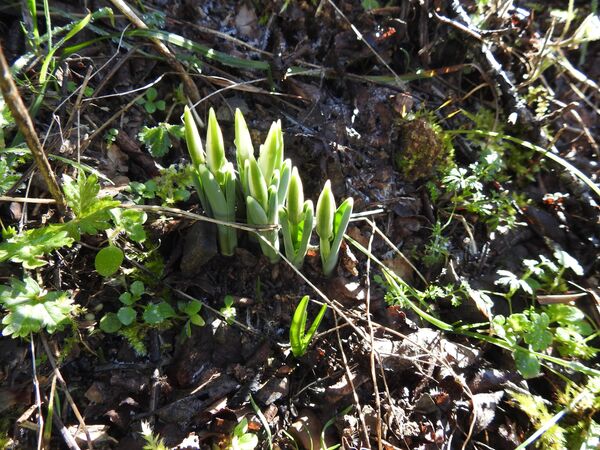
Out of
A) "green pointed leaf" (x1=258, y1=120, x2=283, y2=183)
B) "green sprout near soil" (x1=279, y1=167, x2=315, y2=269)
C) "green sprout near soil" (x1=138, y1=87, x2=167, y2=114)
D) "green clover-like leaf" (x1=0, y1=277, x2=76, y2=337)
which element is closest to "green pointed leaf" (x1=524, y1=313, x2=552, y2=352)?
"green sprout near soil" (x1=279, y1=167, x2=315, y2=269)

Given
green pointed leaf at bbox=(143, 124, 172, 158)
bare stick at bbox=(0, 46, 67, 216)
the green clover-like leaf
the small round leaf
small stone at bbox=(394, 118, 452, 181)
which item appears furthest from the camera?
small stone at bbox=(394, 118, 452, 181)

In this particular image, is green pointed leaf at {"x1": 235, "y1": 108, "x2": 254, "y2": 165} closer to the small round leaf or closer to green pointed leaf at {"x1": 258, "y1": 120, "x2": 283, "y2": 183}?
green pointed leaf at {"x1": 258, "y1": 120, "x2": 283, "y2": 183}

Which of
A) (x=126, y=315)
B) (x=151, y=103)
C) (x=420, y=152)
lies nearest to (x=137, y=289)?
(x=126, y=315)

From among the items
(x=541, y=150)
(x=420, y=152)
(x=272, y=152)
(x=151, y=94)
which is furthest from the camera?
(x=541, y=150)

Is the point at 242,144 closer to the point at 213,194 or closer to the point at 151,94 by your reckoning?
the point at 213,194

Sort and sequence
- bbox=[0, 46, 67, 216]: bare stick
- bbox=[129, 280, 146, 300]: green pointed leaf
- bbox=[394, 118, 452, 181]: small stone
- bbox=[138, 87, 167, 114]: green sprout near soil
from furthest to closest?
bbox=[394, 118, 452, 181]: small stone, bbox=[138, 87, 167, 114]: green sprout near soil, bbox=[129, 280, 146, 300]: green pointed leaf, bbox=[0, 46, 67, 216]: bare stick

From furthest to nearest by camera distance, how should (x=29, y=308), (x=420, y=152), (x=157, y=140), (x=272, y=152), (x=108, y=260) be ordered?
1. (x=420, y=152)
2. (x=157, y=140)
3. (x=272, y=152)
4. (x=108, y=260)
5. (x=29, y=308)
